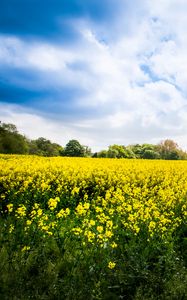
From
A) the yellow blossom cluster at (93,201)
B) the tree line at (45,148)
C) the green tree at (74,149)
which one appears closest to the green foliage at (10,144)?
the tree line at (45,148)

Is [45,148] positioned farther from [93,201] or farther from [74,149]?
[93,201]

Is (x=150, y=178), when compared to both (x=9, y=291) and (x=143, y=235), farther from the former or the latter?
(x=9, y=291)

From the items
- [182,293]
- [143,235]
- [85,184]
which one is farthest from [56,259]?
[85,184]

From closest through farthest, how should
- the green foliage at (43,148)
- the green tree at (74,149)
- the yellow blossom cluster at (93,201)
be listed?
the yellow blossom cluster at (93,201) < the green tree at (74,149) < the green foliage at (43,148)

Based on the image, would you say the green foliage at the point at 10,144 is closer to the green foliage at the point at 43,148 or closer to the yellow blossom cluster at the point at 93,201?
the green foliage at the point at 43,148

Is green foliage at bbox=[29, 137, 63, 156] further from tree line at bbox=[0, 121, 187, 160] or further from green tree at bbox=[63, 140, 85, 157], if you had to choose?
green tree at bbox=[63, 140, 85, 157]

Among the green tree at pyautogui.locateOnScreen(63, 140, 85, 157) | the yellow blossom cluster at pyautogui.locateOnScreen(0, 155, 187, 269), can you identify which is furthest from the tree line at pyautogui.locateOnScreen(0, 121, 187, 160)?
the yellow blossom cluster at pyautogui.locateOnScreen(0, 155, 187, 269)

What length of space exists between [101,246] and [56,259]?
93 centimetres

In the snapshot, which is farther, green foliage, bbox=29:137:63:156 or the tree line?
green foliage, bbox=29:137:63:156

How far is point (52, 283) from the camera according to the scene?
568 centimetres

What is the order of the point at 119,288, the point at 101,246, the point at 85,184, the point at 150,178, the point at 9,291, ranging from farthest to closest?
the point at 150,178 → the point at 85,184 → the point at 101,246 → the point at 119,288 → the point at 9,291

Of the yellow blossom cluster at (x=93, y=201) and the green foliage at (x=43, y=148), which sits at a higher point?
the green foliage at (x=43, y=148)

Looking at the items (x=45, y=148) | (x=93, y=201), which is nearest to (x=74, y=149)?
(x=45, y=148)

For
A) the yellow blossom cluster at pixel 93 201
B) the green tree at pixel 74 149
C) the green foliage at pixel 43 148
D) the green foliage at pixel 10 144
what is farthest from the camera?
the green foliage at pixel 43 148
